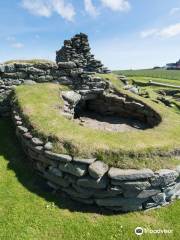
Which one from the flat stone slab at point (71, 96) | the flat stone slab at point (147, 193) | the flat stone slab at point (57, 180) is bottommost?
the flat stone slab at point (147, 193)

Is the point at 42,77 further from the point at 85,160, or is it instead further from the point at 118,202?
the point at 118,202

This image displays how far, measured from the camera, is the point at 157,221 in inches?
286

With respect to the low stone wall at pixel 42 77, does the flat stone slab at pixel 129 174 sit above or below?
below

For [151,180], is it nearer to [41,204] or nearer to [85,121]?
[41,204]

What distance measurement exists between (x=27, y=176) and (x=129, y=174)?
367cm

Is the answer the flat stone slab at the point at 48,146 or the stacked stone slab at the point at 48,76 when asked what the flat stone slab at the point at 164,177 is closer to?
the flat stone slab at the point at 48,146

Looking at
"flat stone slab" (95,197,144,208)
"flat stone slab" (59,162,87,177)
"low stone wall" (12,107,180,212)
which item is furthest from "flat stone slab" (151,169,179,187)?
"flat stone slab" (59,162,87,177)

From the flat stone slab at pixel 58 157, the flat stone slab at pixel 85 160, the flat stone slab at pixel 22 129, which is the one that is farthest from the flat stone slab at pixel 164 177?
the flat stone slab at pixel 22 129

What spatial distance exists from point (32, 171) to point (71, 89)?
22.9 feet

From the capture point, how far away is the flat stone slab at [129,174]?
6.98 meters

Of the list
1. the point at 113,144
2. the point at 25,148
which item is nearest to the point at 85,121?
the point at 25,148

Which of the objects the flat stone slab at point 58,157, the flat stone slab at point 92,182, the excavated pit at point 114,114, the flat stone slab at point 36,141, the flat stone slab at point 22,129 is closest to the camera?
the flat stone slab at point 92,182

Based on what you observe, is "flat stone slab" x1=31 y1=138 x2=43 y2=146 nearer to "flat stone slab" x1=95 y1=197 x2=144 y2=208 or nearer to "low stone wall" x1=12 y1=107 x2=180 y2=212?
"low stone wall" x1=12 y1=107 x2=180 y2=212

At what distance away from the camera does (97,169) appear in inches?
280
